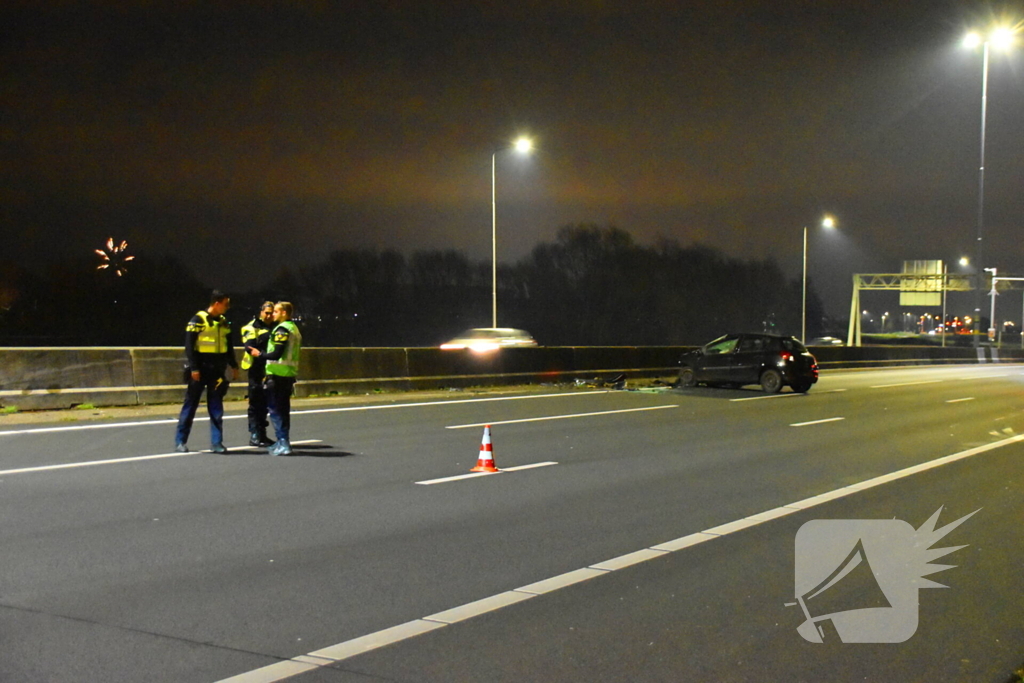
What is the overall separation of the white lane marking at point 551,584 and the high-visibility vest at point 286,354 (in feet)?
20.0

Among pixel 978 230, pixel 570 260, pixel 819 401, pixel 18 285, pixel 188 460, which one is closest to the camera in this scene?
pixel 188 460

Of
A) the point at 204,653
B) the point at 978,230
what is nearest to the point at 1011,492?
the point at 204,653

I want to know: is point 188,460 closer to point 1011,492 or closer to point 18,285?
point 1011,492

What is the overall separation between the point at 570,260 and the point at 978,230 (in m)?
71.1

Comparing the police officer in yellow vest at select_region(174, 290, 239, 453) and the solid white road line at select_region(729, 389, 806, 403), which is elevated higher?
the police officer in yellow vest at select_region(174, 290, 239, 453)

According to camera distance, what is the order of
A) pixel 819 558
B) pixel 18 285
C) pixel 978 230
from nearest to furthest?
pixel 819 558 < pixel 978 230 < pixel 18 285

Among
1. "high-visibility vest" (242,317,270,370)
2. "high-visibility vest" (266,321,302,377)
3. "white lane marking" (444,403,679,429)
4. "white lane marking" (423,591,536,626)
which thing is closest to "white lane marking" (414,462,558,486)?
"high-visibility vest" (266,321,302,377)

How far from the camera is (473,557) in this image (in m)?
7.18

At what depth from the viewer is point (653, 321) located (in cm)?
11981

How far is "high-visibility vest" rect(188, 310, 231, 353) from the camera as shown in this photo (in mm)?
12148

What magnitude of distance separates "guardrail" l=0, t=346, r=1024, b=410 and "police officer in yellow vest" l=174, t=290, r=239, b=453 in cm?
608

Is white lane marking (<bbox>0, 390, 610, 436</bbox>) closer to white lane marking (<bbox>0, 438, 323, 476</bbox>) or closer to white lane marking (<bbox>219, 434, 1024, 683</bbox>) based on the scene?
white lane marking (<bbox>0, 438, 323, 476</bbox>)

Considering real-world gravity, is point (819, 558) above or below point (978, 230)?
below

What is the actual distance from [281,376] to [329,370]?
9.66m
